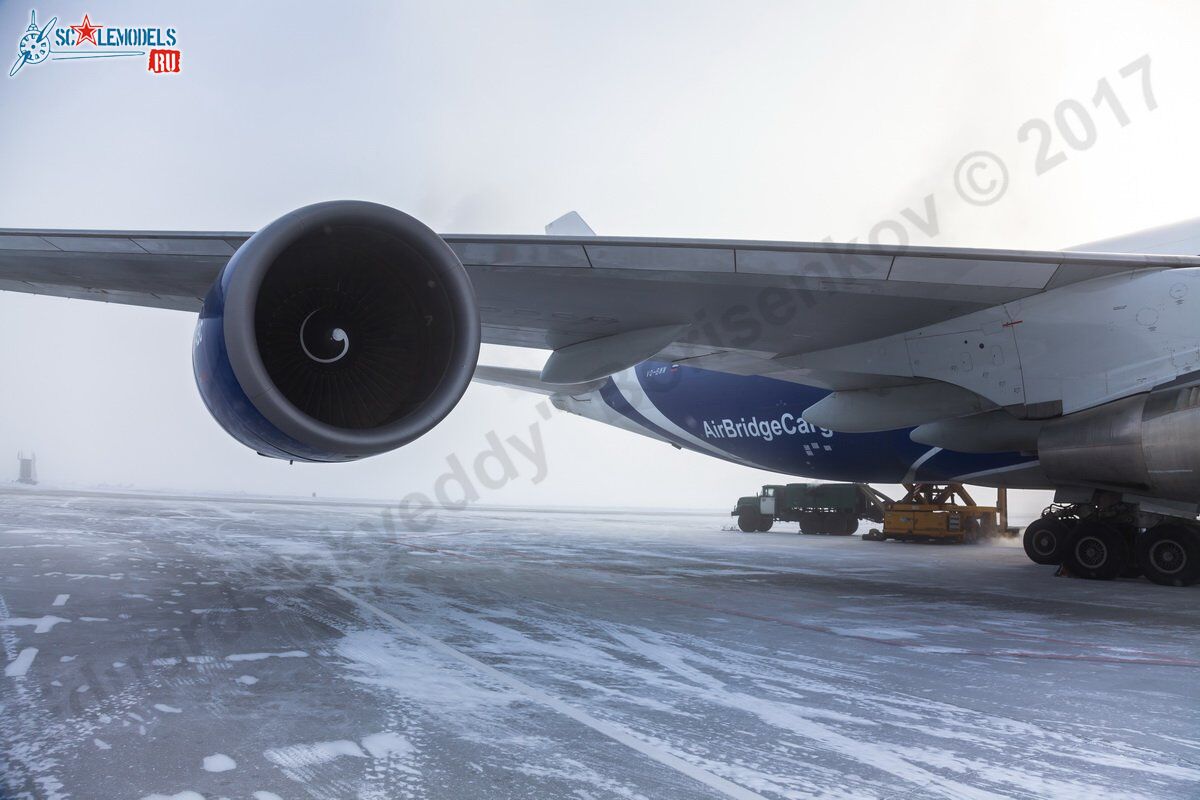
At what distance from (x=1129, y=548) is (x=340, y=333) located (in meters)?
9.17

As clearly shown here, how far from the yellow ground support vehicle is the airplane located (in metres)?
7.48

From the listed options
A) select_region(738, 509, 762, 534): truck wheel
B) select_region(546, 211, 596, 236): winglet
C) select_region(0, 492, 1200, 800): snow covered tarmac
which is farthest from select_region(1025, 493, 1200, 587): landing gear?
select_region(738, 509, 762, 534): truck wheel

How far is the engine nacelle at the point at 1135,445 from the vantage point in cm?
634

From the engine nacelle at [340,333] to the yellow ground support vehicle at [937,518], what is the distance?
592 inches

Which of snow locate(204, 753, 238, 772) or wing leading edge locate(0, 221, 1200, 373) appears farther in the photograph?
wing leading edge locate(0, 221, 1200, 373)

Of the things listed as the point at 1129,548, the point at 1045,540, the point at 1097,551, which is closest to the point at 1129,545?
the point at 1129,548

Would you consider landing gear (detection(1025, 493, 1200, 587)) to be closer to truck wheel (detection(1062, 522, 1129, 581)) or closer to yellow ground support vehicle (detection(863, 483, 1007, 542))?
truck wheel (detection(1062, 522, 1129, 581))

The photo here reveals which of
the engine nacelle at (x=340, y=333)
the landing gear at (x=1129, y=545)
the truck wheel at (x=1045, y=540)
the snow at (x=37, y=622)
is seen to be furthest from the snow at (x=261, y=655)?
the truck wheel at (x=1045, y=540)

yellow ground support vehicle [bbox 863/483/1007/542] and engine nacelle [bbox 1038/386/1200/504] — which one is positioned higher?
engine nacelle [bbox 1038/386/1200/504]

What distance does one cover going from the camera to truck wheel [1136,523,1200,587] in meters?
8.67

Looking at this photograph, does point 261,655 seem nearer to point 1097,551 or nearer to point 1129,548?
point 1097,551

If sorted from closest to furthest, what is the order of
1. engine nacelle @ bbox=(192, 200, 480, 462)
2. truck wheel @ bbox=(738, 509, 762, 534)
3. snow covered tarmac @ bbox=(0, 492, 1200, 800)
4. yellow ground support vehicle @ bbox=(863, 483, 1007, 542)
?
snow covered tarmac @ bbox=(0, 492, 1200, 800) → engine nacelle @ bbox=(192, 200, 480, 462) → yellow ground support vehicle @ bbox=(863, 483, 1007, 542) → truck wheel @ bbox=(738, 509, 762, 534)

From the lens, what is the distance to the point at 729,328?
298 inches

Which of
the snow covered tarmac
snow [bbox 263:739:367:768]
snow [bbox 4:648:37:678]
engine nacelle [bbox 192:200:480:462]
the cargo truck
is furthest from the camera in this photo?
the cargo truck
